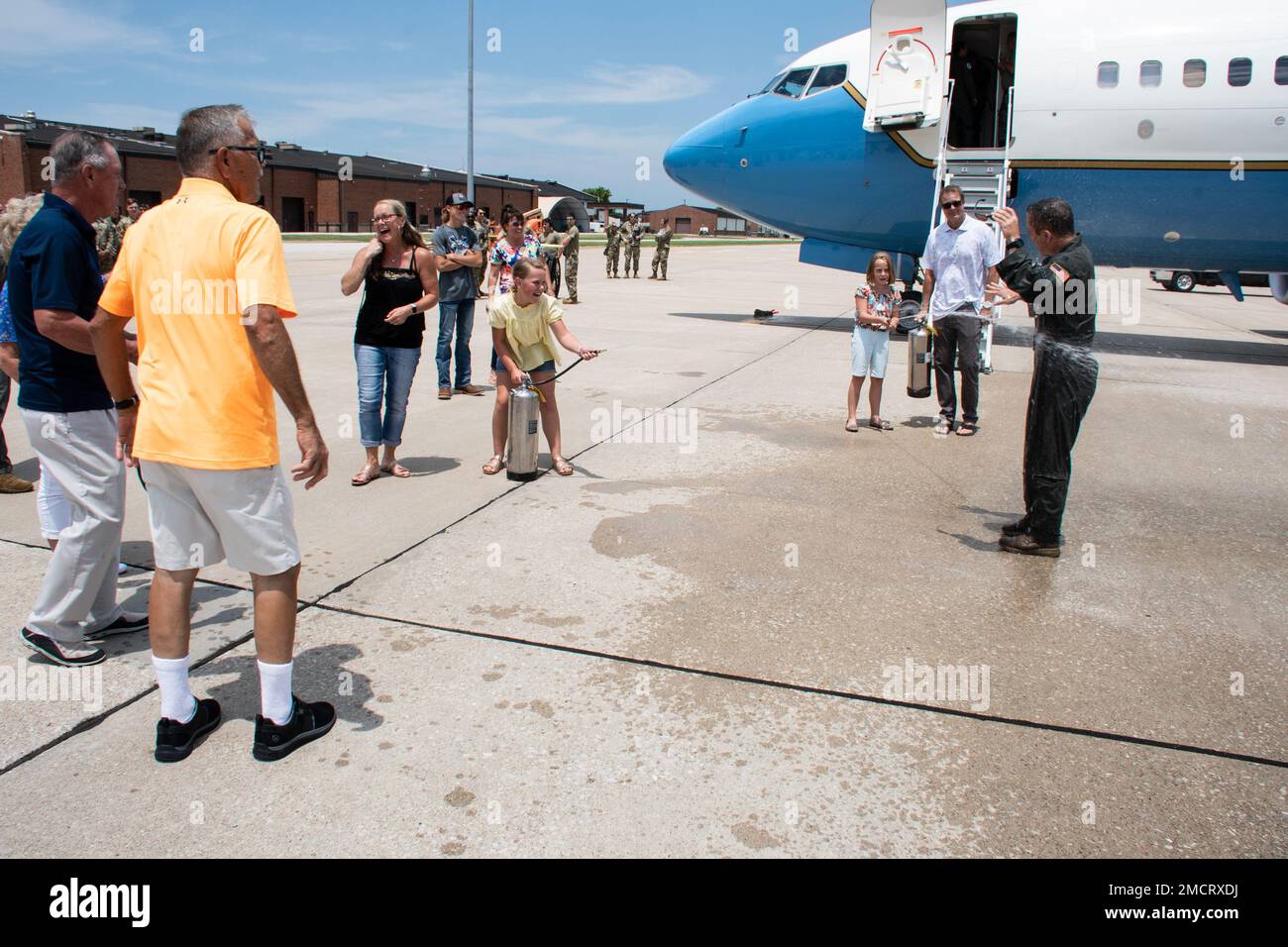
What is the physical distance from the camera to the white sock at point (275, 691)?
3.02 meters

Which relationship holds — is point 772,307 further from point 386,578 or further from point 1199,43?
point 386,578

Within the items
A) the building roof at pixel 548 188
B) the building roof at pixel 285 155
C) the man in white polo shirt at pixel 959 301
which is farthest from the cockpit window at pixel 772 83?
the building roof at pixel 548 188

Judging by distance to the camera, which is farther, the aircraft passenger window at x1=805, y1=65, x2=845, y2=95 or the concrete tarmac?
the aircraft passenger window at x1=805, y1=65, x2=845, y2=95

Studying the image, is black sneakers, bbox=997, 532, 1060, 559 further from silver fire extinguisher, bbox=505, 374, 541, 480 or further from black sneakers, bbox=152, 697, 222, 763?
black sneakers, bbox=152, 697, 222, 763

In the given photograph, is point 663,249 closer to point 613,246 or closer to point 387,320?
point 613,246

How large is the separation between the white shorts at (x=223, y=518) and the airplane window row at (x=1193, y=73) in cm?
1286

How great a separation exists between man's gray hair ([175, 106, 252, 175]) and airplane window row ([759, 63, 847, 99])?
1251cm

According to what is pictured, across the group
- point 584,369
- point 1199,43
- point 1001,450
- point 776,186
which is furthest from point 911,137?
point 1001,450

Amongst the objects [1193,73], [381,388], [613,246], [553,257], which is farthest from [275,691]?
[613,246]

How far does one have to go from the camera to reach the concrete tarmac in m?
2.78

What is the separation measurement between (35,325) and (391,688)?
211 cm

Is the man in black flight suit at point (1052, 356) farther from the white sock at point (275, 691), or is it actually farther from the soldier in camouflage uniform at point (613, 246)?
the soldier in camouflage uniform at point (613, 246)

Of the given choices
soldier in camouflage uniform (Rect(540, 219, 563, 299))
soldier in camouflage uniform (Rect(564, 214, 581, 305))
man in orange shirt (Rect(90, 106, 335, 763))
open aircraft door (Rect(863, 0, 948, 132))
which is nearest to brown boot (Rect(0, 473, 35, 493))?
man in orange shirt (Rect(90, 106, 335, 763))

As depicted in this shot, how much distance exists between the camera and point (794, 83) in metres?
14.3
